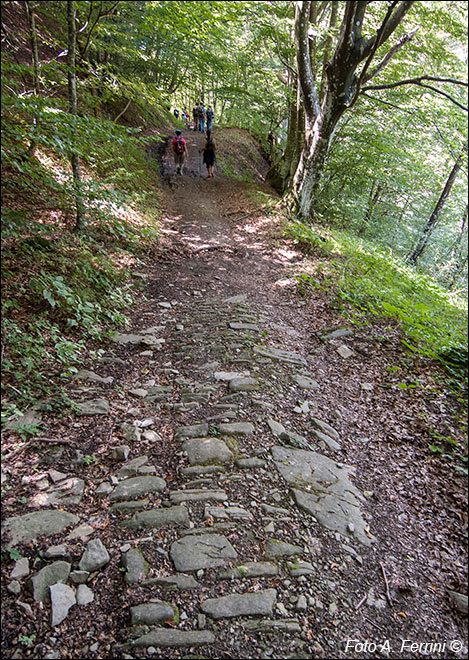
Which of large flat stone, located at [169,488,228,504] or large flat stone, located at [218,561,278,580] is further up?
large flat stone, located at [169,488,228,504]

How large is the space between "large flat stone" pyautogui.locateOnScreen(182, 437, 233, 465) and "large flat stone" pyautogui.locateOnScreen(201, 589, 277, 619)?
107 cm

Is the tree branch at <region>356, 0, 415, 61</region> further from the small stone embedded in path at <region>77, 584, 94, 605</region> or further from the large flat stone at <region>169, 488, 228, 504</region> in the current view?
the small stone embedded in path at <region>77, 584, 94, 605</region>

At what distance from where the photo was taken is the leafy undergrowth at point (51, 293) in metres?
3.30

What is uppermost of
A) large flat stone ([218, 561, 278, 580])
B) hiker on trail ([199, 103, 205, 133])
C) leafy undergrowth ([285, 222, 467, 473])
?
hiker on trail ([199, 103, 205, 133])

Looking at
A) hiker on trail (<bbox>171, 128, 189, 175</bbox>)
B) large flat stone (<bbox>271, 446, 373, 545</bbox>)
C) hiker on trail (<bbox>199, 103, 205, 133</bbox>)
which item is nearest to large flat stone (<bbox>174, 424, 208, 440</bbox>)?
large flat stone (<bbox>271, 446, 373, 545</bbox>)

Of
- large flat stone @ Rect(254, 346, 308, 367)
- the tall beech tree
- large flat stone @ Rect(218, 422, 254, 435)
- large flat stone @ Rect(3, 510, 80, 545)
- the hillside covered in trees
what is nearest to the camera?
the hillside covered in trees

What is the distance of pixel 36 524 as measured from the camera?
7.58ft

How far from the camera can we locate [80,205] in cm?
515

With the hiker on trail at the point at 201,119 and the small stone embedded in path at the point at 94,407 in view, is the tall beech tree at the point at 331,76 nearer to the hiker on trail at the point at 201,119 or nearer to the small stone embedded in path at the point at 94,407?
the small stone embedded in path at the point at 94,407

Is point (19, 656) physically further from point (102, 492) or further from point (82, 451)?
point (82, 451)

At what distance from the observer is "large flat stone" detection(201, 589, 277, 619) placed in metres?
2.06

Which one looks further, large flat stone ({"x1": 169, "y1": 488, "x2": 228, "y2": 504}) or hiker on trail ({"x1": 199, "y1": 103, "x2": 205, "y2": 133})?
hiker on trail ({"x1": 199, "y1": 103, "x2": 205, "y2": 133})

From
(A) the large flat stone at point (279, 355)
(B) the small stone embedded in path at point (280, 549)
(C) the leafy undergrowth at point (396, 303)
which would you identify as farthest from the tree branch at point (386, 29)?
(B) the small stone embedded in path at point (280, 549)

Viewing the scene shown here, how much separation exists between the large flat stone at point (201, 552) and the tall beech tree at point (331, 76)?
8427 millimetres
